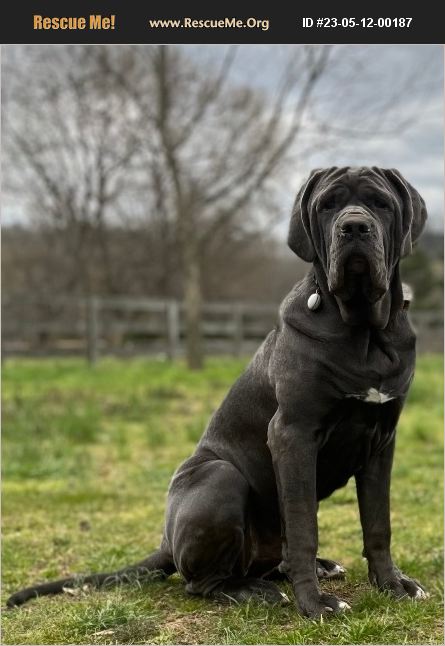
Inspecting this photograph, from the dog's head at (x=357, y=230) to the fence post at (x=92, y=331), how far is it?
13.3 metres

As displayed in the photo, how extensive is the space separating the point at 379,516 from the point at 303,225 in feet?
4.39

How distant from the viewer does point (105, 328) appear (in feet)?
66.4

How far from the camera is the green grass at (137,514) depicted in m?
3.30

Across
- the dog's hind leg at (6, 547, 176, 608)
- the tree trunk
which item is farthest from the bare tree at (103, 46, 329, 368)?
the dog's hind leg at (6, 547, 176, 608)

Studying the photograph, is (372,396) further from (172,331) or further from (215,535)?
(172,331)

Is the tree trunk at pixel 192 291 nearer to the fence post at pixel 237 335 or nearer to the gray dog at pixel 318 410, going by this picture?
the fence post at pixel 237 335

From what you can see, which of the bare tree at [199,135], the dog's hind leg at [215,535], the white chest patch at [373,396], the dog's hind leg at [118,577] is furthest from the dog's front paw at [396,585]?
the bare tree at [199,135]

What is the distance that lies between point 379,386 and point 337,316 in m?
0.33

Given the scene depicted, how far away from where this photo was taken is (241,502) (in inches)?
140

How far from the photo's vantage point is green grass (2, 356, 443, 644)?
3.30 metres

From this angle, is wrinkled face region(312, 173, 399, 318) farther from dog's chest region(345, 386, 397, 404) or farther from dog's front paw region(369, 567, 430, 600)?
dog's front paw region(369, 567, 430, 600)
